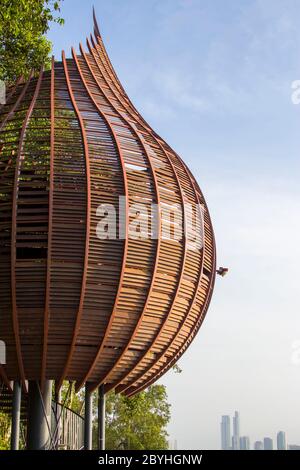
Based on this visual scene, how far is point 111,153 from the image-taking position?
1216 centimetres

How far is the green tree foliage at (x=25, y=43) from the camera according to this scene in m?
13.1

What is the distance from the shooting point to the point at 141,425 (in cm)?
3397

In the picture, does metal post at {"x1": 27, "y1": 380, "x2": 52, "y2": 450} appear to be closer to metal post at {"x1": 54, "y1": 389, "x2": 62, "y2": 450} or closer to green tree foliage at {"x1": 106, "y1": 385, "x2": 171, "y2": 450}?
metal post at {"x1": 54, "y1": 389, "x2": 62, "y2": 450}

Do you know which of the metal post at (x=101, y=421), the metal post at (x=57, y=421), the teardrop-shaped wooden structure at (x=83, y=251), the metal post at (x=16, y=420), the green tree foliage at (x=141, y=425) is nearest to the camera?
the teardrop-shaped wooden structure at (x=83, y=251)

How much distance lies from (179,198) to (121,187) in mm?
1321

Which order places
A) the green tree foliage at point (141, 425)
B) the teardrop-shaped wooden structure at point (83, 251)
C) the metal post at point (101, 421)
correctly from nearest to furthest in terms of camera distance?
the teardrop-shaped wooden structure at point (83, 251), the metal post at point (101, 421), the green tree foliage at point (141, 425)

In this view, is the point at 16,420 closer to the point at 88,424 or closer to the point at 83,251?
the point at 88,424

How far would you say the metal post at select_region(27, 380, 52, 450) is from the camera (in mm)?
12367

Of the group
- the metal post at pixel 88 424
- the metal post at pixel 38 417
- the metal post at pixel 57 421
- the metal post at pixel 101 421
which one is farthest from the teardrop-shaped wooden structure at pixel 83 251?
the metal post at pixel 57 421

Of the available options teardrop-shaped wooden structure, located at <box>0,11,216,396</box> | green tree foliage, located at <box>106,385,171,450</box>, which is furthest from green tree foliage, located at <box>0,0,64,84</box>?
green tree foliage, located at <box>106,385,171,450</box>

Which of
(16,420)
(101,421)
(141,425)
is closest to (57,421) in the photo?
(101,421)

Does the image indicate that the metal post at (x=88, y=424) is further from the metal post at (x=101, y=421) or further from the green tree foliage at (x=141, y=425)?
the green tree foliage at (x=141, y=425)

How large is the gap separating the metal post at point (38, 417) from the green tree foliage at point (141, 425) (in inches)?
759

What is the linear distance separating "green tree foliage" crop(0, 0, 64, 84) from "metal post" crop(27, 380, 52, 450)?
6.45 metres
